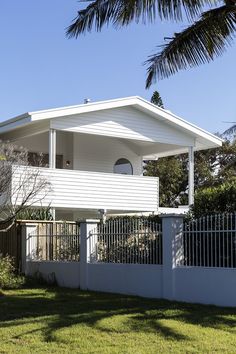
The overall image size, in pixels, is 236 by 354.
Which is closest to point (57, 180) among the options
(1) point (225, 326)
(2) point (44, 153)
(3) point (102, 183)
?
(3) point (102, 183)

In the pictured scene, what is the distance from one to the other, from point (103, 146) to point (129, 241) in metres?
11.1

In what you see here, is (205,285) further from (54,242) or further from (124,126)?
(124,126)

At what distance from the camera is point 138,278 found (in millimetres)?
12391

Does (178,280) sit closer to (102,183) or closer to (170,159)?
(102,183)

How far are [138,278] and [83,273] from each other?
76.3 inches

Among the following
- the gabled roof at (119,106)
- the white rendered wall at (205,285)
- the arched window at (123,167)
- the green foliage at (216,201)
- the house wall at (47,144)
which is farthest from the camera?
the arched window at (123,167)

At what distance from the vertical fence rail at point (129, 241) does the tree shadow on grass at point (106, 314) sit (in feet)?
3.36

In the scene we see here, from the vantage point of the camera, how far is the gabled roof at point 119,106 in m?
18.9

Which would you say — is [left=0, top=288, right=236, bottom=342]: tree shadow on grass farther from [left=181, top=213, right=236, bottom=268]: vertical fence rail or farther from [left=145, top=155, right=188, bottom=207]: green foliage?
[left=145, top=155, right=188, bottom=207]: green foliage

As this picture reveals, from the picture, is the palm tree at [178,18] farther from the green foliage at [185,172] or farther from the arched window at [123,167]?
the green foliage at [185,172]

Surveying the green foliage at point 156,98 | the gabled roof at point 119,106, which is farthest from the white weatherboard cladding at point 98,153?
the green foliage at point 156,98

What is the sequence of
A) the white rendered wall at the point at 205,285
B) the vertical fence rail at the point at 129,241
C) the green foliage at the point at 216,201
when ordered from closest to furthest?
the white rendered wall at the point at 205,285
the vertical fence rail at the point at 129,241
the green foliage at the point at 216,201

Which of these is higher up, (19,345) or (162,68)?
(162,68)

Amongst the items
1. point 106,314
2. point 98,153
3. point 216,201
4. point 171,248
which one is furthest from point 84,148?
point 106,314
